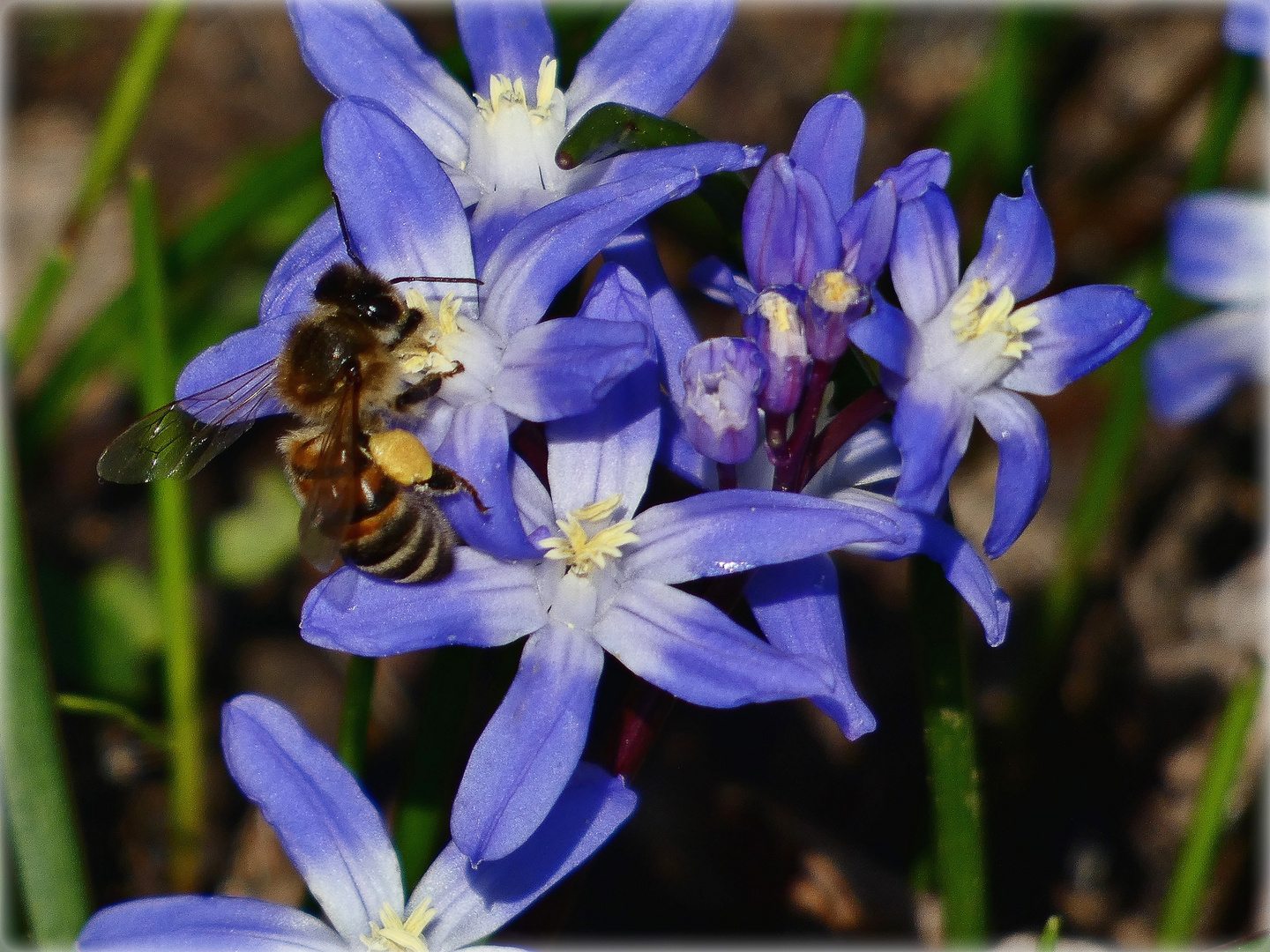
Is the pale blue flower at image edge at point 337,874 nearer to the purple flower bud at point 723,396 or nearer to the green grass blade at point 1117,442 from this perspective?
the purple flower bud at point 723,396

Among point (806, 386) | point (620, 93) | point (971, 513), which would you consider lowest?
point (971, 513)

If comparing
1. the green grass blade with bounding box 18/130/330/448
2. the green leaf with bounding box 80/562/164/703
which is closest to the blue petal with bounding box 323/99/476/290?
the green grass blade with bounding box 18/130/330/448

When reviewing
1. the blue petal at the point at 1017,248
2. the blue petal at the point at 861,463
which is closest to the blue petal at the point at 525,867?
the blue petal at the point at 861,463

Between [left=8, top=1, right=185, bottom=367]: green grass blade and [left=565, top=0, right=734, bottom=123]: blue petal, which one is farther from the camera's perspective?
[left=8, top=1, right=185, bottom=367]: green grass blade

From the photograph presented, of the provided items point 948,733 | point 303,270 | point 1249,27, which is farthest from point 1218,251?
point 303,270

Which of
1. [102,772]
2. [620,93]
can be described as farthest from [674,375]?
[102,772]

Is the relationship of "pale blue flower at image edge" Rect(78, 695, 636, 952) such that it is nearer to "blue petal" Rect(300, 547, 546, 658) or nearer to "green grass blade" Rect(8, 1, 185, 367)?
"blue petal" Rect(300, 547, 546, 658)

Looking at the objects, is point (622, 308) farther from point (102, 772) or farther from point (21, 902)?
point (102, 772)
